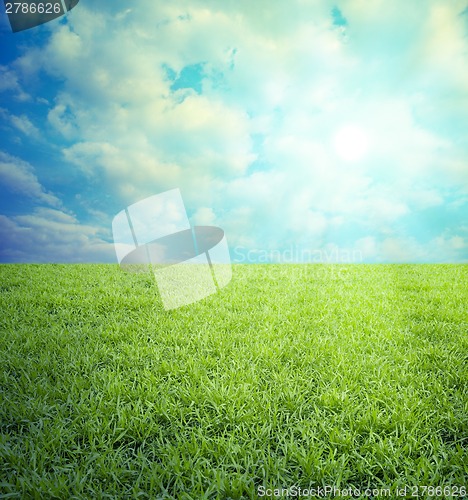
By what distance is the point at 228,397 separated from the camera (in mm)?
2242

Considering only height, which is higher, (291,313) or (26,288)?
(26,288)

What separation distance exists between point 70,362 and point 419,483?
259cm

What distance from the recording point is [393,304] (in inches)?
181

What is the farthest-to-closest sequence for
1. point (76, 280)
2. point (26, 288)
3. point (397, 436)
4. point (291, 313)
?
point (76, 280), point (26, 288), point (291, 313), point (397, 436)

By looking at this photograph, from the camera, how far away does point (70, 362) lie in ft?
9.50

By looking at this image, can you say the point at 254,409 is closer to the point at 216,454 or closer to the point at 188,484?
the point at 216,454

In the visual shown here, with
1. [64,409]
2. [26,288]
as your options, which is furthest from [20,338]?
[26,288]

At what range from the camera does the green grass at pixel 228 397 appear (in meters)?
1.69

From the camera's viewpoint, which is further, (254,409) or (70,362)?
(70,362)

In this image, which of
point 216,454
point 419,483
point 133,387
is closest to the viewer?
point 419,483

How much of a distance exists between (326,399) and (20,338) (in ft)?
9.85


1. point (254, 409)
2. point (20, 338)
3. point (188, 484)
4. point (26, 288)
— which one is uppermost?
point (26, 288)

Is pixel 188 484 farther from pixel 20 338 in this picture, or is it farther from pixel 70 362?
pixel 20 338

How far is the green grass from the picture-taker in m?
1.69
